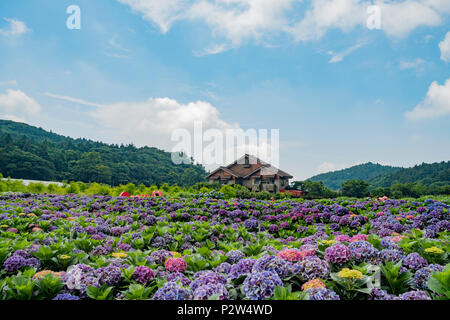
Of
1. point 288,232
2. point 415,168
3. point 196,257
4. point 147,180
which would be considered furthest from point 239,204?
point 415,168

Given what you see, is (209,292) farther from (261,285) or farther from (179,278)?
(179,278)

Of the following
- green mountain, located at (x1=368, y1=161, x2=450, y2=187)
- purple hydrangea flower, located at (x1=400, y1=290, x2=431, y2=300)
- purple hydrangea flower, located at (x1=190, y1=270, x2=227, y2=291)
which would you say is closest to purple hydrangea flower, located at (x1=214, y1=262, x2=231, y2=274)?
purple hydrangea flower, located at (x1=190, y1=270, x2=227, y2=291)

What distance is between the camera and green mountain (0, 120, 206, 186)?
58031 mm

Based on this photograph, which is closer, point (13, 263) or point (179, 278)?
point (179, 278)

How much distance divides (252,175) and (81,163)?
47284 millimetres

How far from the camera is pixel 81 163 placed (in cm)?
6775

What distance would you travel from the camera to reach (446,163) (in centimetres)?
6525

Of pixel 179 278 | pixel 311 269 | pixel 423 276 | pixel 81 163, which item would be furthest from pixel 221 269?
pixel 81 163

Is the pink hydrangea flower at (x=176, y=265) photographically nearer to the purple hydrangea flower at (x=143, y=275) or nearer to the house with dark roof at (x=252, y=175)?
the purple hydrangea flower at (x=143, y=275)

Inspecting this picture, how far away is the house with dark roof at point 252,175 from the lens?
3816cm

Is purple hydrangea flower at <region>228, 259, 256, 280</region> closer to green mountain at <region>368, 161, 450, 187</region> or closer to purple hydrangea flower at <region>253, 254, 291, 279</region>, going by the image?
purple hydrangea flower at <region>253, 254, 291, 279</region>

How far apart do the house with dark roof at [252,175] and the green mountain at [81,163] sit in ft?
114

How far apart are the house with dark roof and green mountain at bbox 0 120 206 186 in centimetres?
Answer: 3469
